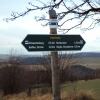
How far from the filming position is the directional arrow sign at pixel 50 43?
1038 cm

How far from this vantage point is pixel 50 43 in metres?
10.5

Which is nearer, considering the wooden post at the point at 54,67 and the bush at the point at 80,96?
the wooden post at the point at 54,67

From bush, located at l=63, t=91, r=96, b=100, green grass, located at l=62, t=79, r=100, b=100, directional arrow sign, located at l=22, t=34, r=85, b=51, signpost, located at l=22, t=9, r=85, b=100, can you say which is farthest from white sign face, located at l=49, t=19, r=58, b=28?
green grass, located at l=62, t=79, r=100, b=100

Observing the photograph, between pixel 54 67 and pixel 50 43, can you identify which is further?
pixel 54 67

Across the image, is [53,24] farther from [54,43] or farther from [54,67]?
[54,67]

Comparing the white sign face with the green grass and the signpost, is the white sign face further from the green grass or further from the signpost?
the green grass

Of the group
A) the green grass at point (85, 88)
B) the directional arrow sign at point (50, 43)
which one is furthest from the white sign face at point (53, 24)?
the green grass at point (85, 88)

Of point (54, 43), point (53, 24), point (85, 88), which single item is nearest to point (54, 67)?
point (54, 43)

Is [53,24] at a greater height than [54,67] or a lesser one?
greater

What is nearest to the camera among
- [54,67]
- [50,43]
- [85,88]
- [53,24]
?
[50,43]

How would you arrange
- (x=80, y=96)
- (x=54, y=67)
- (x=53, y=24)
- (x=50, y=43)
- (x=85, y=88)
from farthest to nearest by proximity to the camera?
(x=85, y=88), (x=80, y=96), (x=54, y=67), (x=53, y=24), (x=50, y=43)

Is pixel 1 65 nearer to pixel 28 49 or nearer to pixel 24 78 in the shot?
pixel 24 78

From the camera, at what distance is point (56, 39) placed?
10531 mm

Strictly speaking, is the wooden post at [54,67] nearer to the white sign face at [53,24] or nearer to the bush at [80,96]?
the white sign face at [53,24]
